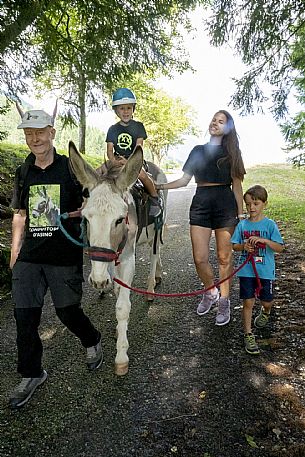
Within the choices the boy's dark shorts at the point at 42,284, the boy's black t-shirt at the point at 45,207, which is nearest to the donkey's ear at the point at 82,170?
the boy's black t-shirt at the point at 45,207

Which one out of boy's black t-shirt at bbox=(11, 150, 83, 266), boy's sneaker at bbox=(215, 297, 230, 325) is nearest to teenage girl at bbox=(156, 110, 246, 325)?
boy's sneaker at bbox=(215, 297, 230, 325)

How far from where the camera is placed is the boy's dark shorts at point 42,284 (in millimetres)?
2889

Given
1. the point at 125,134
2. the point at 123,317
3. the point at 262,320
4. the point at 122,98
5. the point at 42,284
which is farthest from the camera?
the point at 125,134

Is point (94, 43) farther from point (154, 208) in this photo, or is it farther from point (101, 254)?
point (101, 254)

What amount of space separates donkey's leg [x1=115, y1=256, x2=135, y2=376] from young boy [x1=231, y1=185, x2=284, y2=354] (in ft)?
3.59

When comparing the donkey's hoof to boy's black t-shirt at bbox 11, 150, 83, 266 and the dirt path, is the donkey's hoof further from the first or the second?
boy's black t-shirt at bbox 11, 150, 83, 266

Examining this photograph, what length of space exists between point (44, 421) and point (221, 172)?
2915mm

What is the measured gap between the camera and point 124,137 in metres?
4.47

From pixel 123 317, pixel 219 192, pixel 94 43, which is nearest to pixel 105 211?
pixel 123 317

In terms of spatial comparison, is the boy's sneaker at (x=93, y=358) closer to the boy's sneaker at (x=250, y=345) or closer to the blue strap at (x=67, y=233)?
the blue strap at (x=67, y=233)

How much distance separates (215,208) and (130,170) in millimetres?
1559

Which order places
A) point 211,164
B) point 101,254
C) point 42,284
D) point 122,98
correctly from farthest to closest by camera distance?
point 122,98 → point 211,164 → point 42,284 → point 101,254

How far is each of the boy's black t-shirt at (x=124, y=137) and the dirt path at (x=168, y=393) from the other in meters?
2.00

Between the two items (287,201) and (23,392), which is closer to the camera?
(23,392)
